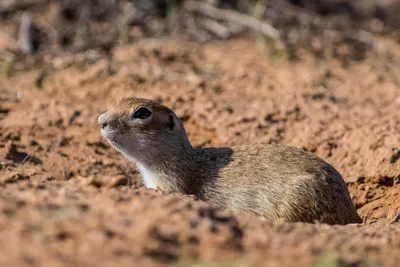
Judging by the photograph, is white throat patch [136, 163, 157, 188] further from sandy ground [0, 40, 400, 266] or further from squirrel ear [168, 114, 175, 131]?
squirrel ear [168, 114, 175, 131]

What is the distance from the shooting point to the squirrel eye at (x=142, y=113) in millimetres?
5191

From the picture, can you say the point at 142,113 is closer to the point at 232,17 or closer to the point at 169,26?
the point at 169,26

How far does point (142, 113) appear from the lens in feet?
17.1

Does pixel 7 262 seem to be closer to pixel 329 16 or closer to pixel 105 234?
pixel 105 234

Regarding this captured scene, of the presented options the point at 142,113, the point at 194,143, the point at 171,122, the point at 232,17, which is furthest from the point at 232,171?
the point at 232,17

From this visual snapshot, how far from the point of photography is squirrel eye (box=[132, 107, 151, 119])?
5.19 meters

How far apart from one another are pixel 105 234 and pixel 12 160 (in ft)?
9.75

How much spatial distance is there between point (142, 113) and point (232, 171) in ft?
2.85

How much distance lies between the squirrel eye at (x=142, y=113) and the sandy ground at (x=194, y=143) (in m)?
0.56

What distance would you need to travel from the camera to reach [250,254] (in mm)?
Result: 2902

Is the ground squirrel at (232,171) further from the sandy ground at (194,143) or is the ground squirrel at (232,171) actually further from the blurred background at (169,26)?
the blurred background at (169,26)

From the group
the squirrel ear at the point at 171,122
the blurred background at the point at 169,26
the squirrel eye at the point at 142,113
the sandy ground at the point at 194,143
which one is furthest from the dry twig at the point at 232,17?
the squirrel eye at the point at 142,113

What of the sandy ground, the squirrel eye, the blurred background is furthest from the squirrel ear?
the blurred background

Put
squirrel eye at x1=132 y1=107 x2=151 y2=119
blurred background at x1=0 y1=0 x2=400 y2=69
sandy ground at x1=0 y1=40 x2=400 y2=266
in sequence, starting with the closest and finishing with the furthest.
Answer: sandy ground at x1=0 y1=40 x2=400 y2=266, squirrel eye at x1=132 y1=107 x2=151 y2=119, blurred background at x1=0 y1=0 x2=400 y2=69
